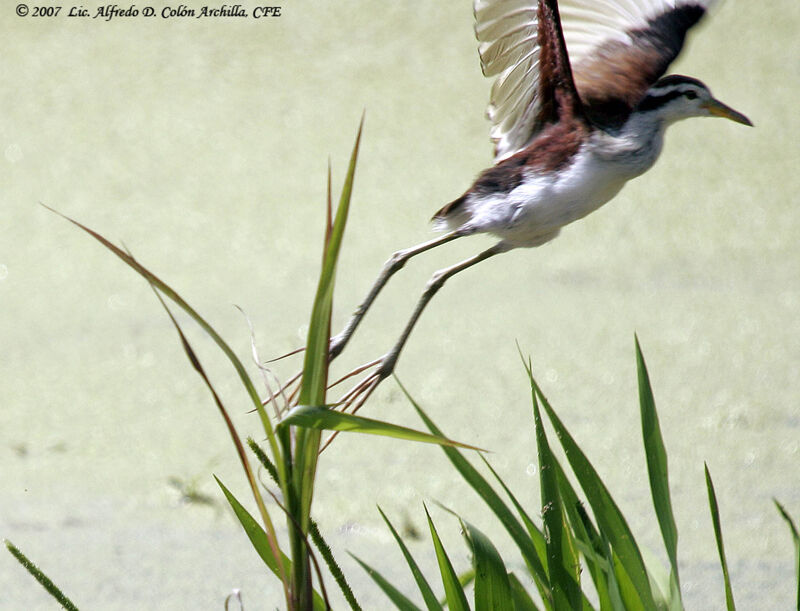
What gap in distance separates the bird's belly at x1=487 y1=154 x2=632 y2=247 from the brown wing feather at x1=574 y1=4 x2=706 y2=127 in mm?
57

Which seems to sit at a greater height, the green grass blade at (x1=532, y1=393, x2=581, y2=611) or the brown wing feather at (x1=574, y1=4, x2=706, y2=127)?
the brown wing feather at (x1=574, y1=4, x2=706, y2=127)

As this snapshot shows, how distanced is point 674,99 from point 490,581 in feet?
1.30

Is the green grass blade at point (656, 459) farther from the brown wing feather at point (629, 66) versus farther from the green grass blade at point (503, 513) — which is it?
the brown wing feather at point (629, 66)

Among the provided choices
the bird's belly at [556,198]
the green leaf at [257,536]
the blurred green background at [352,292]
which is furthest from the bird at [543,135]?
the blurred green background at [352,292]

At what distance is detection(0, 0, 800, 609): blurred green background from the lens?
56.1 inches

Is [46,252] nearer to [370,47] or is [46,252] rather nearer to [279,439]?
[370,47]

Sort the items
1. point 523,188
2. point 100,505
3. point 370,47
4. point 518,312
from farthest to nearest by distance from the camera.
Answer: point 370,47 → point 518,312 → point 100,505 → point 523,188

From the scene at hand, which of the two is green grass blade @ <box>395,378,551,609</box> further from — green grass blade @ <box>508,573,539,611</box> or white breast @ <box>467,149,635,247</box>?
white breast @ <box>467,149,635,247</box>

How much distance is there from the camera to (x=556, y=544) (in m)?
0.70

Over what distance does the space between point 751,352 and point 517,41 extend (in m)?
1.06

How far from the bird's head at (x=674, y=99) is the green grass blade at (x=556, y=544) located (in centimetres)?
28

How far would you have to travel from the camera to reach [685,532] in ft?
4.51

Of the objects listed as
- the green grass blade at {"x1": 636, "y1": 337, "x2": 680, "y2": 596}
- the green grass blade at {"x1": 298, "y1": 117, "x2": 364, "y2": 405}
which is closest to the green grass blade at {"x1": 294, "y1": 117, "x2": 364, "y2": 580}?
the green grass blade at {"x1": 298, "y1": 117, "x2": 364, "y2": 405}

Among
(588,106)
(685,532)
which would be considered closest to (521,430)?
(685,532)
